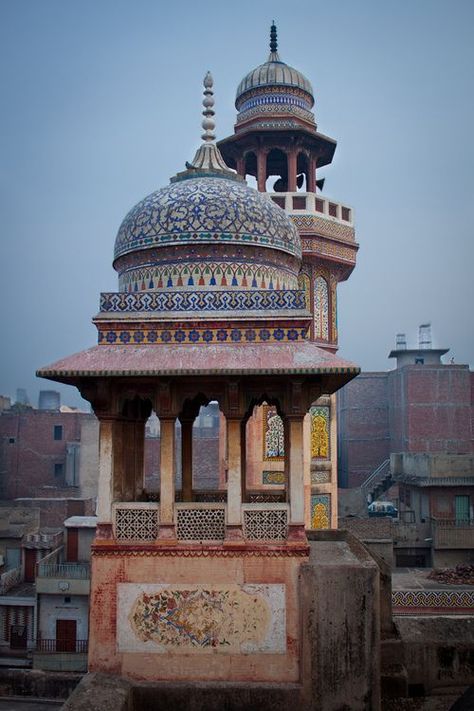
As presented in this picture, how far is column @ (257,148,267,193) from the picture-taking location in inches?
720

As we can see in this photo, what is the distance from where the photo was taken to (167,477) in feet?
23.5

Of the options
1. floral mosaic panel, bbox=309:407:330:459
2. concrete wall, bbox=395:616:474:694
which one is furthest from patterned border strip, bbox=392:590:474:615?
concrete wall, bbox=395:616:474:694

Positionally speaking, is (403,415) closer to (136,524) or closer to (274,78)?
(274,78)

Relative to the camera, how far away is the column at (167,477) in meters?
7.05

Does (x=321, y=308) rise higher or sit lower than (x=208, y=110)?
lower

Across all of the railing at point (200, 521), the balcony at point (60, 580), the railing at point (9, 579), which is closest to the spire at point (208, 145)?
the railing at point (200, 521)

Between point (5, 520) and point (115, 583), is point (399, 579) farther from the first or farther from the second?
point (115, 583)

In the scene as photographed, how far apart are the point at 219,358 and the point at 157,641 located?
119 inches

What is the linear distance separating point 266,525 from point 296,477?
0.60 meters

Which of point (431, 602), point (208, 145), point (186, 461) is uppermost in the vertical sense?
point (208, 145)

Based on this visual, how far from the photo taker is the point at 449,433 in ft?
131

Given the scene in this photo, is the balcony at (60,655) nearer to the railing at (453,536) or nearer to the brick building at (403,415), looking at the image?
the railing at (453,536)

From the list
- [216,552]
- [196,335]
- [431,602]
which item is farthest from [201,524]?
[431,602]

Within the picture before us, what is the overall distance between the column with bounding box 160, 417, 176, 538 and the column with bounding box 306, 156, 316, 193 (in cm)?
1329
